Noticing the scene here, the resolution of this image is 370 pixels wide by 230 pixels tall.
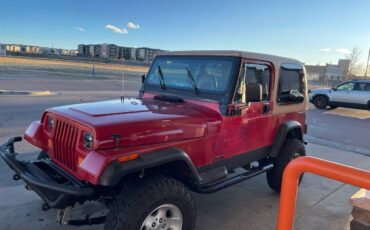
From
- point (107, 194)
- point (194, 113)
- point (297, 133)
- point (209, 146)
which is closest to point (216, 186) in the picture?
point (209, 146)

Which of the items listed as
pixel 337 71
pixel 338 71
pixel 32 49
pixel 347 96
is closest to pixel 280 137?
pixel 347 96

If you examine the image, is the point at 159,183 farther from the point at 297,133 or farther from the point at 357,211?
the point at 297,133

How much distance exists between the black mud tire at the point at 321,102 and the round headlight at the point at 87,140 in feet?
52.0

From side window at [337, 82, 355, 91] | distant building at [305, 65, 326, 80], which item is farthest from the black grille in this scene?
distant building at [305, 65, 326, 80]

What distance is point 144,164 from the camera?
255cm

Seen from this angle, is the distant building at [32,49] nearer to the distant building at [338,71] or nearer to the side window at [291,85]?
the distant building at [338,71]

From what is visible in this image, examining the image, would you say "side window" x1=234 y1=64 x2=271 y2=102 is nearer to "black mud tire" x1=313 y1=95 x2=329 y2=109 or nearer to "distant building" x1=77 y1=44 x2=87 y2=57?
"black mud tire" x1=313 y1=95 x2=329 y2=109

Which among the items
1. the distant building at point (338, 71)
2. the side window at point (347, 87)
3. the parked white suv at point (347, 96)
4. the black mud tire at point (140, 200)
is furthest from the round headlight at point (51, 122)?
the distant building at point (338, 71)

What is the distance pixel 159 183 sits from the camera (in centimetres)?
273

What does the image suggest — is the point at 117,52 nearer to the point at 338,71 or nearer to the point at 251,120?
the point at 338,71

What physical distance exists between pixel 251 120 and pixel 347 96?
46.3 ft

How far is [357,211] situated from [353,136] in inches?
286

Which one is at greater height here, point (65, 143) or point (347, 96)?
point (65, 143)

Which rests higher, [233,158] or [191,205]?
[233,158]
